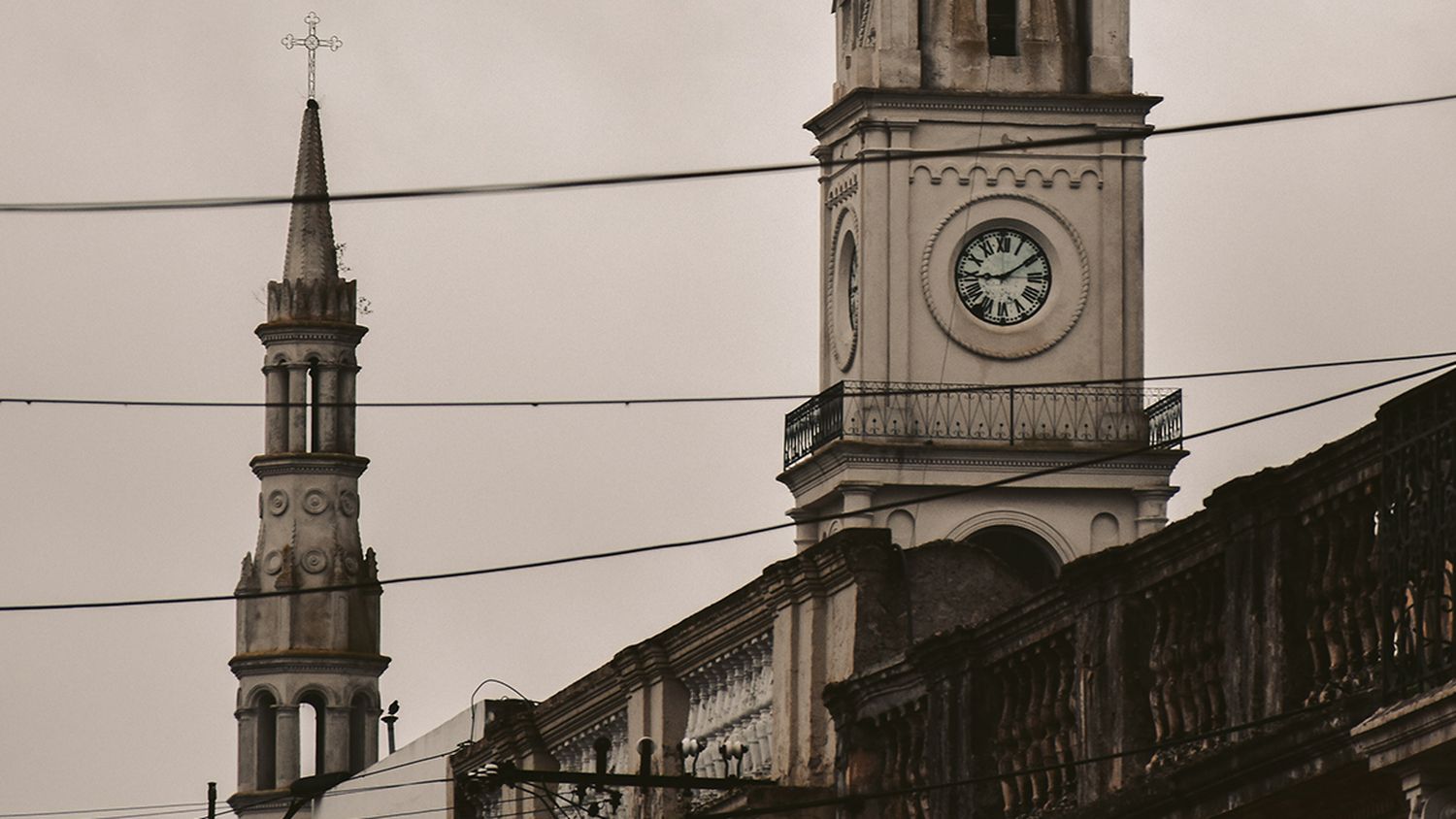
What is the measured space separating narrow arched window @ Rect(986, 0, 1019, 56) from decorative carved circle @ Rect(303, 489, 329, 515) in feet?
97.2

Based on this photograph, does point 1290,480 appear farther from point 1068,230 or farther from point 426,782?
point 1068,230

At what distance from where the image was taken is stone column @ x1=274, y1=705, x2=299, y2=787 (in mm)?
82250

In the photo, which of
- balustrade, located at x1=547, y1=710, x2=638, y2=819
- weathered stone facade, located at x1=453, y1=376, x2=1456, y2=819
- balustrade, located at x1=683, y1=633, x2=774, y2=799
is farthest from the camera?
balustrade, located at x1=547, y1=710, x2=638, y2=819

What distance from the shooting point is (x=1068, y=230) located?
57.4 meters

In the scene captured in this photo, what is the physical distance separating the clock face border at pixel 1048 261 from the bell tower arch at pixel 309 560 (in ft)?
89.8

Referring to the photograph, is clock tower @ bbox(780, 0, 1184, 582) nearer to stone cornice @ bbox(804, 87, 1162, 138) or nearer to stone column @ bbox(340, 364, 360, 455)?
stone cornice @ bbox(804, 87, 1162, 138)

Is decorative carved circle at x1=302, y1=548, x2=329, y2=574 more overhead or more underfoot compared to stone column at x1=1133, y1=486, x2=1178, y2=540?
more overhead

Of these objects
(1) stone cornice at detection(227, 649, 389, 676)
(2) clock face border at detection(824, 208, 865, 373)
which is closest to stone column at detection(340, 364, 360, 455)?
(1) stone cornice at detection(227, 649, 389, 676)

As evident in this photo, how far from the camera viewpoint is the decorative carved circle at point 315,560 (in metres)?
83.2

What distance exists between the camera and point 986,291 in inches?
2283

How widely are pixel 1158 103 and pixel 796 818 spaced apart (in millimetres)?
28782

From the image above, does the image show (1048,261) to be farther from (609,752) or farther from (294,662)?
(294,662)

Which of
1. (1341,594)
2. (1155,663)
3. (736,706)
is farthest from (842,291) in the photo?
Answer: (1341,594)

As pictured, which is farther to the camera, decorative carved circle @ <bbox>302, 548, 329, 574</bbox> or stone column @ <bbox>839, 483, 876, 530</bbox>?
decorative carved circle @ <bbox>302, 548, 329, 574</bbox>
